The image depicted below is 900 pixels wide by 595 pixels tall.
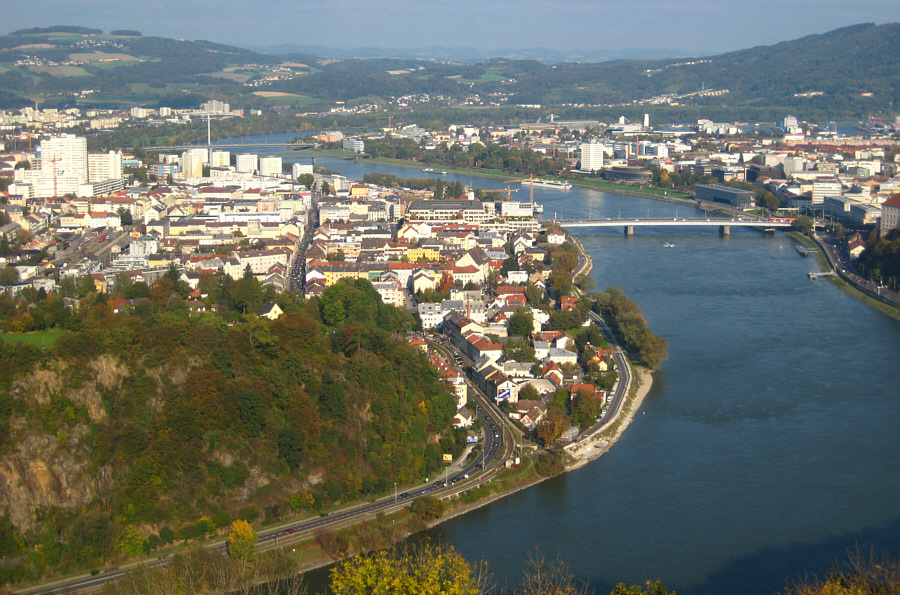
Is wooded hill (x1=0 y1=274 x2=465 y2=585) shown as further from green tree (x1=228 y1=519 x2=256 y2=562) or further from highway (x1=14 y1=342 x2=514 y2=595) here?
green tree (x1=228 y1=519 x2=256 y2=562)

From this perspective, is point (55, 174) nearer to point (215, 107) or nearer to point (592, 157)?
point (592, 157)

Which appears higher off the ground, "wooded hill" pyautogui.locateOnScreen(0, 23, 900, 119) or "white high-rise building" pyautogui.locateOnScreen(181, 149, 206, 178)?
"wooded hill" pyautogui.locateOnScreen(0, 23, 900, 119)

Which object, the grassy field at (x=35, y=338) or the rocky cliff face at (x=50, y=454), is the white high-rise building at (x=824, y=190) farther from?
the rocky cliff face at (x=50, y=454)

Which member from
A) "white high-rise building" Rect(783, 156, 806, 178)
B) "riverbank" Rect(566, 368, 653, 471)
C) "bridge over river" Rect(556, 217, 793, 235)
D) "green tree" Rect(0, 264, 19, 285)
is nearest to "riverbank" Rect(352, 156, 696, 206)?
"white high-rise building" Rect(783, 156, 806, 178)

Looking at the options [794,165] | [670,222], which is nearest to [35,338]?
[670,222]

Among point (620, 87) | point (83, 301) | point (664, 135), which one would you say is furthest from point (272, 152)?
point (620, 87)

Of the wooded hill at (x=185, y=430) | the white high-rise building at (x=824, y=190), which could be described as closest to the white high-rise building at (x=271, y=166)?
the white high-rise building at (x=824, y=190)
